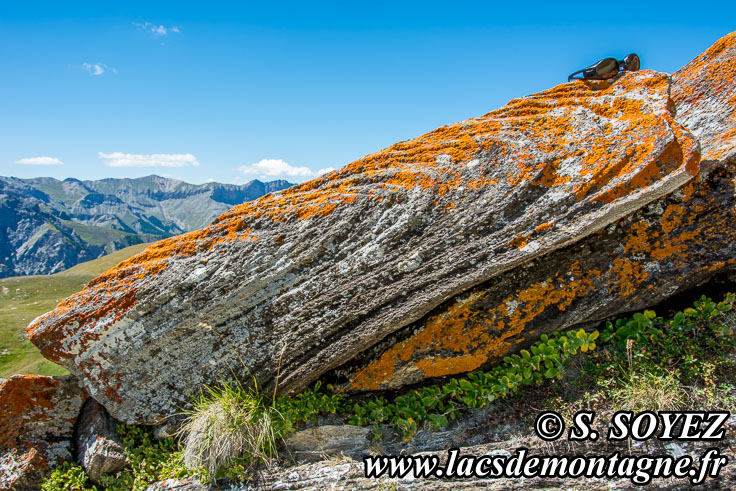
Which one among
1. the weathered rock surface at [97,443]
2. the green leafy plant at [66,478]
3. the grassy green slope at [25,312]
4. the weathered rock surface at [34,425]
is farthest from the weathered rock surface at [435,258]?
the grassy green slope at [25,312]

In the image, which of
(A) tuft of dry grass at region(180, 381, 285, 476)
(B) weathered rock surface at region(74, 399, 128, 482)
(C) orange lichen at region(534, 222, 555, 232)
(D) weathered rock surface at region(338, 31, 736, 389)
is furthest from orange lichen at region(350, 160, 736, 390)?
(B) weathered rock surface at region(74, 399, 128, 482)

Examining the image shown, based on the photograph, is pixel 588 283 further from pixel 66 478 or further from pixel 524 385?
pixel 66 478

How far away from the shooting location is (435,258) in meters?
6.12

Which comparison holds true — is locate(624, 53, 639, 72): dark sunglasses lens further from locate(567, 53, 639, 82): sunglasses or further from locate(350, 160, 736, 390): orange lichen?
locate(350, 160, 736, 390): orange lichen

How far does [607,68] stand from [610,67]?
0.23 ft

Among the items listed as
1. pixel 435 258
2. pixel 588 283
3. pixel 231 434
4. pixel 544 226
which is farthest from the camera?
pixel 435 258

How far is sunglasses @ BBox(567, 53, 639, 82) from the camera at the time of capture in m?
7.50

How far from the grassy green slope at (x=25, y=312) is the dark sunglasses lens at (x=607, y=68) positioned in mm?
18821

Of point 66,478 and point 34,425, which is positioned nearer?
point 66,478

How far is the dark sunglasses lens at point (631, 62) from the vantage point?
24.8ft

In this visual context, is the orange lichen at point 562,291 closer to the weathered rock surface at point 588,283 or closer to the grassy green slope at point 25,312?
the weathered rock surface at point 588,283

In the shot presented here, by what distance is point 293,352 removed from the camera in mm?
6496

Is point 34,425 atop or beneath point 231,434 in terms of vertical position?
beneath

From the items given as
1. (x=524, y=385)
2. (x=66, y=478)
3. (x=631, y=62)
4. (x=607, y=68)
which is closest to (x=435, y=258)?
(x=524, y=385)
